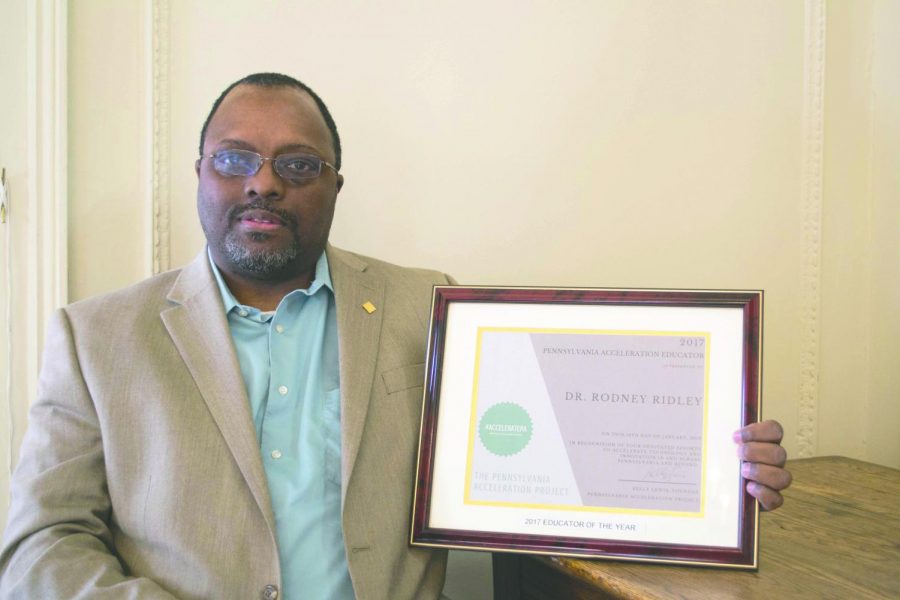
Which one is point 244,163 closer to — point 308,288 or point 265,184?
point 265,184

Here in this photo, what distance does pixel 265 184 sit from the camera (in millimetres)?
1442

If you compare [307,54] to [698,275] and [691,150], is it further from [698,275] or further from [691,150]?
[698,275]

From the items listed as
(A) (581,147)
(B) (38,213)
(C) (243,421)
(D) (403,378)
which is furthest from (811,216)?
(B) (38,213)

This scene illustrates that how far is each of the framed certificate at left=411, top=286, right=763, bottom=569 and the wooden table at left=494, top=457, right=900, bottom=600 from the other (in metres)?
0.04

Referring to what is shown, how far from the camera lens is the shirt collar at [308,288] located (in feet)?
4.80

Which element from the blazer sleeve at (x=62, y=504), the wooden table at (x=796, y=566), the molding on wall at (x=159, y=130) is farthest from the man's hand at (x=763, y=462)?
the molding on wall at (x=159, y=130)

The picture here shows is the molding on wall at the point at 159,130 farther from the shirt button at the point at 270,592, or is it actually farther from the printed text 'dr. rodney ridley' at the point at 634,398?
the printed text 'dr. rodney ridley' at the point at 634,398

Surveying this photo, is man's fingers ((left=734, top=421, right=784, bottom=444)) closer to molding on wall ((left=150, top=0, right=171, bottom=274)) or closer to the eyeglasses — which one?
the eyeglasses

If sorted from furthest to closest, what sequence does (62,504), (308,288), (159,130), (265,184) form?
(159,130)
(308,288)
(265,184)
(62,504)

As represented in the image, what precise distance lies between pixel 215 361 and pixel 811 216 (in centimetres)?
204

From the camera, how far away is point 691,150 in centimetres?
228

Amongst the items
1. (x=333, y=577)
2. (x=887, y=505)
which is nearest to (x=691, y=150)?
(x=887, y=505)

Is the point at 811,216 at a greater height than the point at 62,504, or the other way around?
the point at 811,216

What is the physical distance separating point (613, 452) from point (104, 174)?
1362 millimetres
